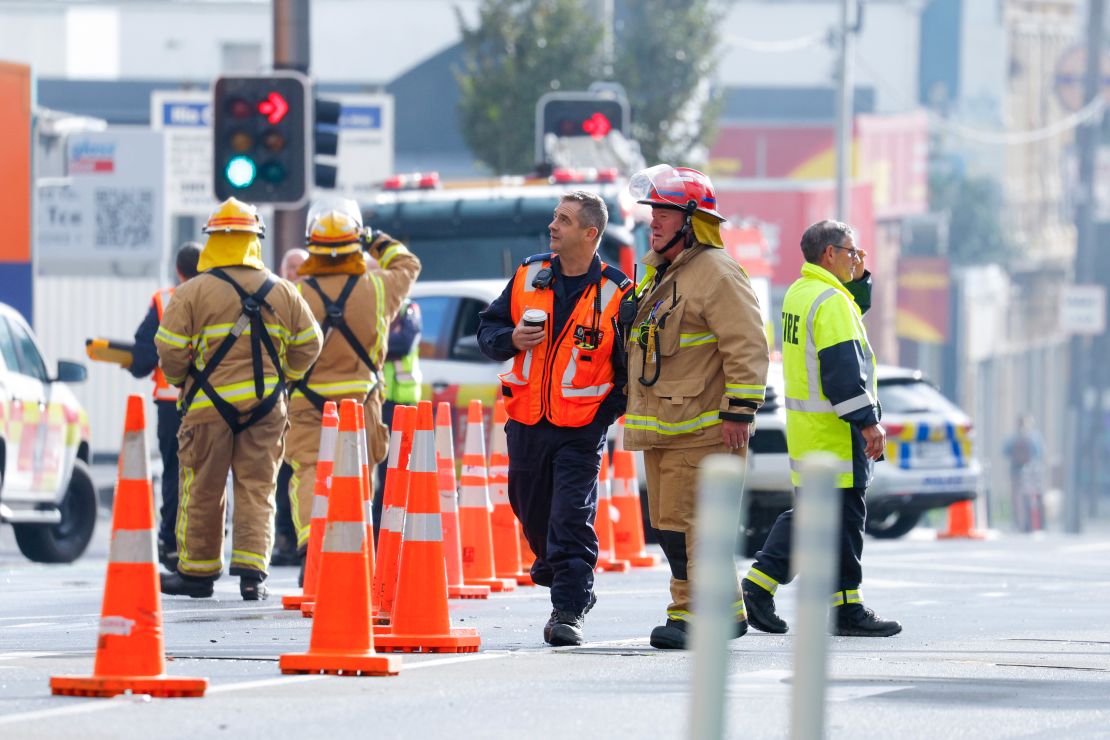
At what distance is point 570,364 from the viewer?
32.0 feet

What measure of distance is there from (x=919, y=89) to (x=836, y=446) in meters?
55.9

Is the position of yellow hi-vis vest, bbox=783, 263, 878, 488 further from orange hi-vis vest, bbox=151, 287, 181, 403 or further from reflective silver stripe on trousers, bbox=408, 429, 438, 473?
orange hi-vis vest, bbox=151, 287, 181, 403

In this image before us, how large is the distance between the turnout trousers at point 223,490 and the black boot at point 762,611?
2.58 metres

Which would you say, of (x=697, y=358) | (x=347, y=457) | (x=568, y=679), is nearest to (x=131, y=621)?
(x=347, y=457)

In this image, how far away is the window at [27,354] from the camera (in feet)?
53.5

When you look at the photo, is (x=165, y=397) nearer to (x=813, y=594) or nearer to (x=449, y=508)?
(x=449, y=508)

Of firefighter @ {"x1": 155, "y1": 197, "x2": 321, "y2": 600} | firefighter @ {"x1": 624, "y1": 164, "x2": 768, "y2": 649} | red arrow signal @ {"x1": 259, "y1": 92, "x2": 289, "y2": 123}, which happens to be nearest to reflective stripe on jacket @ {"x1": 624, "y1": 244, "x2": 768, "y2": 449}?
firefighter @ {"x1": 624, "y1": 164, "x2": 768, "y2": 649}

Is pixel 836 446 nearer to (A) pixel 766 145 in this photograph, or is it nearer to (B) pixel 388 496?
(B) pixel 388 496

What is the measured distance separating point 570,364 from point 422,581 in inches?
43.8

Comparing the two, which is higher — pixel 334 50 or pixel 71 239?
pixel 334 50

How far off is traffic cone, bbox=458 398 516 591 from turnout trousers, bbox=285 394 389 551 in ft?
1.81

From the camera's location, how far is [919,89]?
65.1m

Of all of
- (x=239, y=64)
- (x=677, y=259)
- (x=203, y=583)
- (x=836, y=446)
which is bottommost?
(x=203, y=583)

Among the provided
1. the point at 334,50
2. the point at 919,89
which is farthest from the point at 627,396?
the point at 919,89
